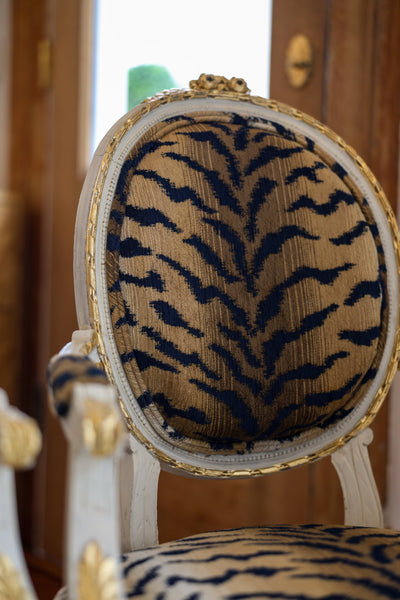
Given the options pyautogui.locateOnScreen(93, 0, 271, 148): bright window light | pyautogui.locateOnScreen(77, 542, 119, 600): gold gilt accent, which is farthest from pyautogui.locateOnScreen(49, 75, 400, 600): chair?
pyautogui.locateOnScreen(93, 0, 271, 148): bright window light

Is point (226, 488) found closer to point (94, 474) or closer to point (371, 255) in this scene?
Result: point (371, 255)

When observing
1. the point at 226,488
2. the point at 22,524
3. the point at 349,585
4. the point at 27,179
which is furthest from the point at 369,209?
the point at 22,524

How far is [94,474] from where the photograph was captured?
361mm

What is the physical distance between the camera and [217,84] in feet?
2.27

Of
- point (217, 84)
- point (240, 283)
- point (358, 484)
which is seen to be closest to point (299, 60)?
point (217, 84)

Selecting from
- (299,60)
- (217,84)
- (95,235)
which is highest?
(299,60)

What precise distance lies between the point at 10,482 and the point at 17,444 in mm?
33

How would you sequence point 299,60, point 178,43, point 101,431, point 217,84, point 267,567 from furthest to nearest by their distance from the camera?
point 178,43
point 299,60
point 217,84
point 267,567
point 101,431

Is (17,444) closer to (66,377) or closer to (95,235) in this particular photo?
(66,377)

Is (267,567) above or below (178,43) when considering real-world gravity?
below

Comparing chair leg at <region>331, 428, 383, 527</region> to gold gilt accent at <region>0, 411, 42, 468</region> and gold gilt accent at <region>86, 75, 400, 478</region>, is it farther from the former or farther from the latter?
gold gilt accent at <region>0, 411, 42, 468</region>

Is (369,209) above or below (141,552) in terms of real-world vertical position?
above

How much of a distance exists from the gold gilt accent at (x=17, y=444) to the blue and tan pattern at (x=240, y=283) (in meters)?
0.24

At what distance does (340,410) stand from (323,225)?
0.18 metres
